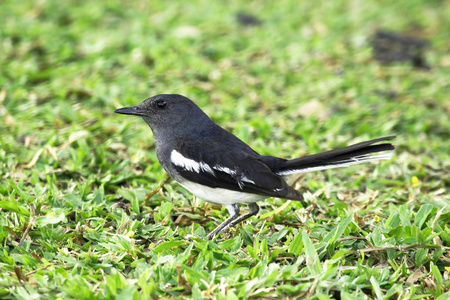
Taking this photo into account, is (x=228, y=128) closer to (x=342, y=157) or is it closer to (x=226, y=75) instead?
(x=226, y=75)

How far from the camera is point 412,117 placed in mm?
6770

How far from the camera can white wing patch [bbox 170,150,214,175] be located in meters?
4.04

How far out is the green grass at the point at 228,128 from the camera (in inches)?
134

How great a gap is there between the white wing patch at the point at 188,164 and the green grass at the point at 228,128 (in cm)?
43

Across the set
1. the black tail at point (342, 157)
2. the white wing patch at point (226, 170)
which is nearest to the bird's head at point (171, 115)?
the white wing patch at point (226, 170)

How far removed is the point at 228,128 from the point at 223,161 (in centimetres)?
222

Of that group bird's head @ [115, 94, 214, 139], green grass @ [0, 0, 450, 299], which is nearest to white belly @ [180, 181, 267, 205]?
green grass @ [0, 0, 450, 299]

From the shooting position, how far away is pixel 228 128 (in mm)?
6281

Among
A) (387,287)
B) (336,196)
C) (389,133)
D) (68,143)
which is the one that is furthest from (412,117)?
(68,143)

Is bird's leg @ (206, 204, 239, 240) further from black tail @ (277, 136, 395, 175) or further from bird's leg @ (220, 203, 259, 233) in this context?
black tail @ (277, 136, 395, 175)

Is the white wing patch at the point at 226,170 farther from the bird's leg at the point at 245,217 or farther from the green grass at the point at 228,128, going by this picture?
the green grass at the point at 228,128

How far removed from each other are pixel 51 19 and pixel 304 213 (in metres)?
6.20

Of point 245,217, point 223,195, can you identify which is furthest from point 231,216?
point 223,195

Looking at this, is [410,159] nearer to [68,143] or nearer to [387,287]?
[387,287]
